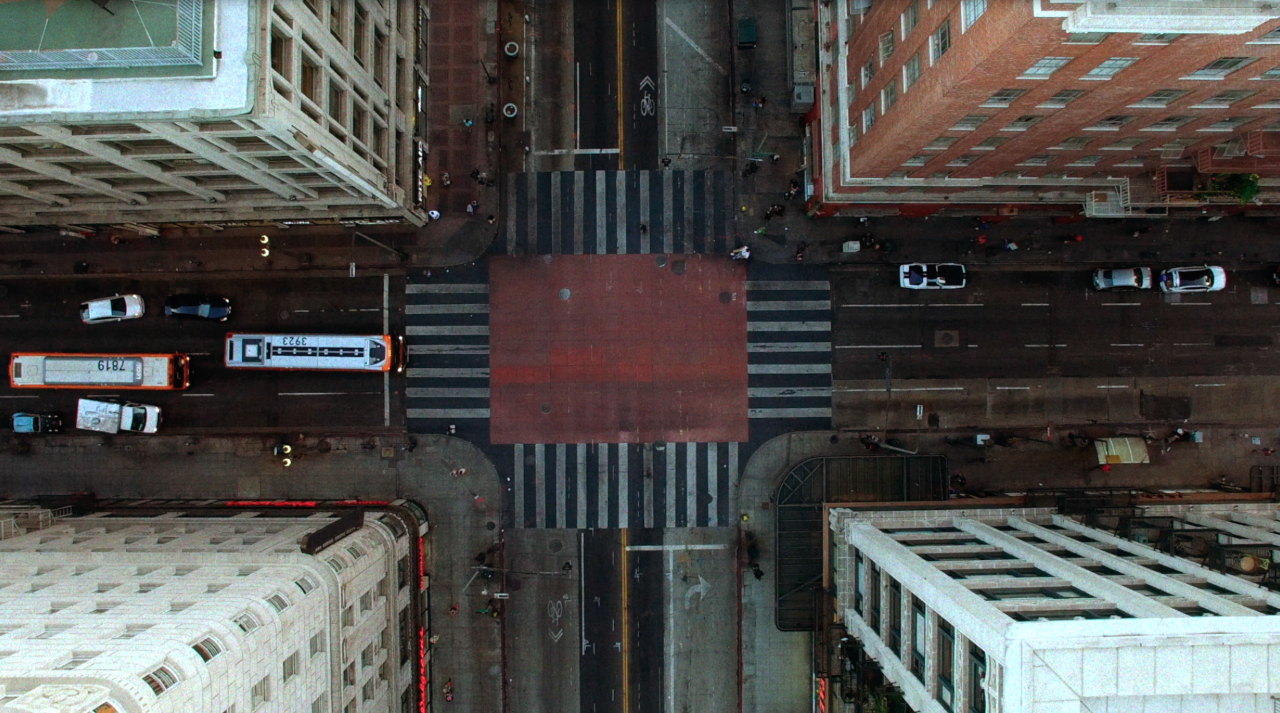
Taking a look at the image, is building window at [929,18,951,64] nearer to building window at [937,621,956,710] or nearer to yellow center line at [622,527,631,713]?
building window at [937,621,956,710]

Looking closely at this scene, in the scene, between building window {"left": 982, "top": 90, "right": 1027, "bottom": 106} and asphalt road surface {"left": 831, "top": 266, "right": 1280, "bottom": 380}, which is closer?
building window {"left": 982, "top": 90, "right": 1027, "bottom": 106}

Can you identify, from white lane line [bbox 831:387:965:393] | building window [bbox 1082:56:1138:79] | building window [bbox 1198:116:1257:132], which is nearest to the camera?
building window [bbox 1082:56:1138:79]

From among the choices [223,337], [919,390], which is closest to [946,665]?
[919,390]

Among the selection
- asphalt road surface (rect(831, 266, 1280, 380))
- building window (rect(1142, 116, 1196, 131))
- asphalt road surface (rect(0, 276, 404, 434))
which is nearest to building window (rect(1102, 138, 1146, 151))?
building window (rect(1142, 116, 1196, 131))

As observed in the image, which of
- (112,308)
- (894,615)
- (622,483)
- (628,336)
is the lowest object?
(894,615)

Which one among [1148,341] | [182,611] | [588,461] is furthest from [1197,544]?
[182,611]

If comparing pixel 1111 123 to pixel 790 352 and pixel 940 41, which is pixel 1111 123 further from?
pixel 790 352
